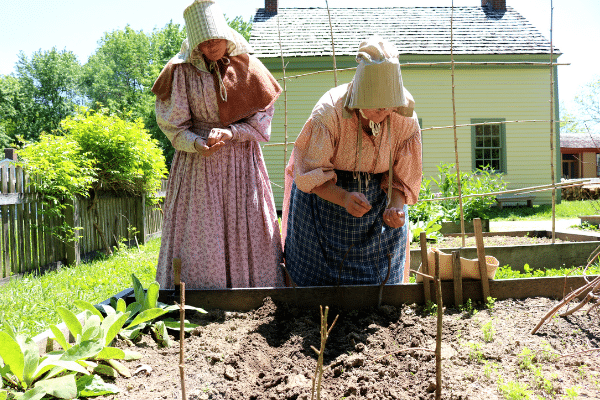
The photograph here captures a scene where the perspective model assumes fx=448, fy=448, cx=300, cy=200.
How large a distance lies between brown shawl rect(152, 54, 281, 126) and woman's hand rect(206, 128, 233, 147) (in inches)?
5.7

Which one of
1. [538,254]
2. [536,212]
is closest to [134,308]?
[538,254]

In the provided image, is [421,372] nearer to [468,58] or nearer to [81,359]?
[81,359]

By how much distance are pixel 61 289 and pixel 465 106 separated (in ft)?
32.0

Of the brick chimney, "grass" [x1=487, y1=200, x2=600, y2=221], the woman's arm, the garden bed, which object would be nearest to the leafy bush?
"grass" [x1=487, y1=200, x2=600, y2=221]

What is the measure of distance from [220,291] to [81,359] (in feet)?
2.66

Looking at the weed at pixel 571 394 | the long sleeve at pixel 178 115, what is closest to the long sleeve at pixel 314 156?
the long sleeve at pixel 178 115

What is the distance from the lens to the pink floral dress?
2354 mm

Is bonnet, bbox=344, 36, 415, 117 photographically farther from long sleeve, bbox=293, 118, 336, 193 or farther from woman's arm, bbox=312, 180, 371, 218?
woman's arm, bbox=312, 180, 371, 218

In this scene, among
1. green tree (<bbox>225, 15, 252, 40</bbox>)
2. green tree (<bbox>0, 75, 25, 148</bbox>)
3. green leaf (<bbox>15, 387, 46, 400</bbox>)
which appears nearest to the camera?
green leaf (<bbox>15, 387, 46, 400</bbox>)

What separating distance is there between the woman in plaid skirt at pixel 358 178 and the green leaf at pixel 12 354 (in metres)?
1.22

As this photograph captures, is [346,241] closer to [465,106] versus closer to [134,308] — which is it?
[134,308]

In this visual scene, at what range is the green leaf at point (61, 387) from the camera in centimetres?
121

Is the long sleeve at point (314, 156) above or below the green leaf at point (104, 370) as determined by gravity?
above

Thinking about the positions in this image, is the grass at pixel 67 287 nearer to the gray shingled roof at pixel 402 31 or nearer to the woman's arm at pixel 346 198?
the woman's arm at pixel 346 198
